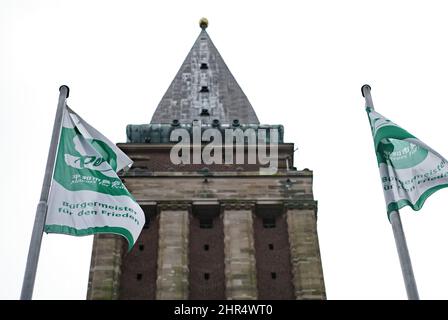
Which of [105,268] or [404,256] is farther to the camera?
[105,268]

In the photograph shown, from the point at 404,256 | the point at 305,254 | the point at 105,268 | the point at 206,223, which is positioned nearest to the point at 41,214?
the point at 404,256

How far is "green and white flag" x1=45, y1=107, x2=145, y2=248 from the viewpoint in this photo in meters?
23.7

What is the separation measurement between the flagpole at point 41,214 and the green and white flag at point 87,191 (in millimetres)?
591

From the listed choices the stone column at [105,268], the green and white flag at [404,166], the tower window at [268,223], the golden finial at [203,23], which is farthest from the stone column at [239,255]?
the golden finial at [203,23]

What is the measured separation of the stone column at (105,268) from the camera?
1404 inches

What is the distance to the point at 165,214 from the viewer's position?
39281 millimetres

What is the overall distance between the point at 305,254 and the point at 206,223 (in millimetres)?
4882

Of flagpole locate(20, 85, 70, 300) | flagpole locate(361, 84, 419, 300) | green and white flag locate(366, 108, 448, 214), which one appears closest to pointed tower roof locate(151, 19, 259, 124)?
flagpole locate(20, 85, 70, 300)

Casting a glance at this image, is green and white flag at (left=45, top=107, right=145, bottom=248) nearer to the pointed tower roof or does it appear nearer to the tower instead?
the tower

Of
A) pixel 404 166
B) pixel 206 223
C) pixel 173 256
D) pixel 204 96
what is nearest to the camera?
pixel 404 166

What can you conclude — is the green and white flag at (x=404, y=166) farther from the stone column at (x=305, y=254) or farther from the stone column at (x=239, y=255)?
the stone column at (x=239, y=255)

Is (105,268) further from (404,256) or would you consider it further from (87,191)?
A: (404,256)

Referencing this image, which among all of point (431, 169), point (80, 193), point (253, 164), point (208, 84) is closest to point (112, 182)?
point (80, 193)

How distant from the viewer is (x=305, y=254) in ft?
122
